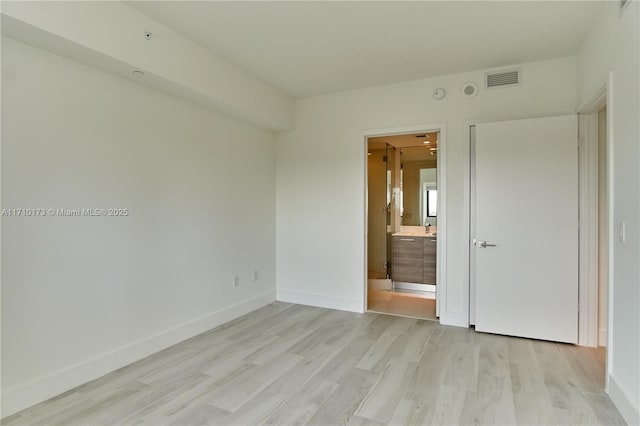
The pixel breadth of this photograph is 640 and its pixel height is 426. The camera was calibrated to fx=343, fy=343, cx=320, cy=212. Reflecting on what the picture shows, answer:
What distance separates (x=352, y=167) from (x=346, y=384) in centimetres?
257

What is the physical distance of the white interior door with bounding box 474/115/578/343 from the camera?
10.6 ft

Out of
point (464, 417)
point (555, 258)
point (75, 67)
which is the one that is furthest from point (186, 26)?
point (555, 258)

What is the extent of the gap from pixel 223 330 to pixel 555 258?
3375mm

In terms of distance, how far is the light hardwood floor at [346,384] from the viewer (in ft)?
6.95

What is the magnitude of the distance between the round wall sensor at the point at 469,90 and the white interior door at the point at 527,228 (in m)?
0.42

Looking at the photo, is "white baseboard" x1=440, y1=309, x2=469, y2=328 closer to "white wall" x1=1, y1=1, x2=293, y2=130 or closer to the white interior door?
the white interior door

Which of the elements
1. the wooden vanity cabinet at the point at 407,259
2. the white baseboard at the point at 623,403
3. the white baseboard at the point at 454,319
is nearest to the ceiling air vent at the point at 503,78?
the white baseboard at the point at 454,319

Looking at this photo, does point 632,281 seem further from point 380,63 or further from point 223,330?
point 223,330

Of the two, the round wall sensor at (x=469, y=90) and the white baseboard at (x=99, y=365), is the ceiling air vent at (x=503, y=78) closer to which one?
the round wall sensor at (x=469, y=90)

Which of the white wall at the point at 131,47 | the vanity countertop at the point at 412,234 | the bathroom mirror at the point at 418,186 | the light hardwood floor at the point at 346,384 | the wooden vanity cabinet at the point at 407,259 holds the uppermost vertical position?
the white wall at the point at 131,47

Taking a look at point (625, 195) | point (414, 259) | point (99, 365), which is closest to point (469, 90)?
point (625, 195)

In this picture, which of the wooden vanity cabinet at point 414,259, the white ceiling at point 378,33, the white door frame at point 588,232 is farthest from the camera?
the wooden vanity cabinet at point 414,259

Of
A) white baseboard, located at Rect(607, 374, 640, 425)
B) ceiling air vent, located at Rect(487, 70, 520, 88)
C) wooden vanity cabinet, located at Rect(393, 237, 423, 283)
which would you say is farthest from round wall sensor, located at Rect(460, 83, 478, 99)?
white baseboard, located at Rect(607, 374, 640, 425)

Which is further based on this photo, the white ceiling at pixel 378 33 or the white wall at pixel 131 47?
the white ceiling at pixel 378 33
